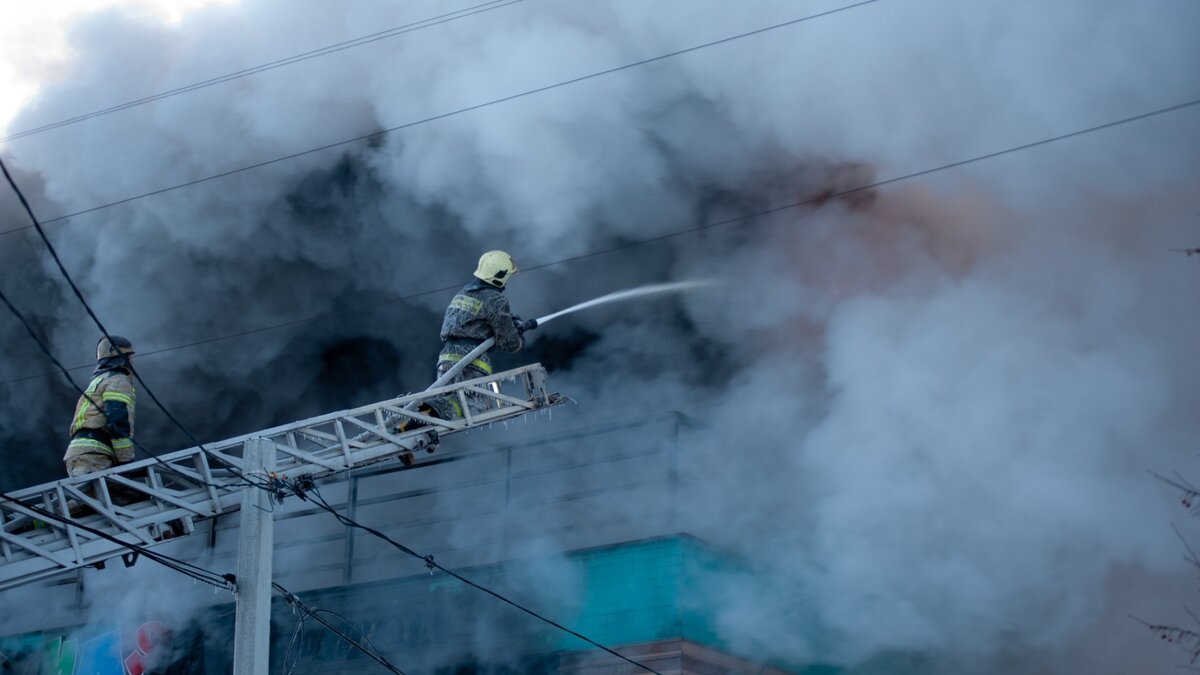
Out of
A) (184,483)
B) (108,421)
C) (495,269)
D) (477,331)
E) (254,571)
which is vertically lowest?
(254,571)

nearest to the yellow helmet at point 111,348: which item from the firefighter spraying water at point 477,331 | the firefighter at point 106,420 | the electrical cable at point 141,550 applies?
the firefighter at point 106,420

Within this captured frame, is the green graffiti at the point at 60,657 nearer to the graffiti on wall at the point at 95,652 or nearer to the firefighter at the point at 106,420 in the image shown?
the graffiti on wall at the point at 95,652

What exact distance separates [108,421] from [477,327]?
8.06 feet

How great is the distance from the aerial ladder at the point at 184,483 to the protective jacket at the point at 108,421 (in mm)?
221

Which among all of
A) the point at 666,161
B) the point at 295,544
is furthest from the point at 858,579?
the point at 295,544

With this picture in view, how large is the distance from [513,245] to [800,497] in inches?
151

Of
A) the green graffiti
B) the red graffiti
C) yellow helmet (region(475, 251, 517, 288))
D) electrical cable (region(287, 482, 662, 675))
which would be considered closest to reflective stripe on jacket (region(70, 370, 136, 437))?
electrical cable (region(287, 482, 662, 675))

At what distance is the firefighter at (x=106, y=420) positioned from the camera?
972cm

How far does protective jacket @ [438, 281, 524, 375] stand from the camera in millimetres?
10367

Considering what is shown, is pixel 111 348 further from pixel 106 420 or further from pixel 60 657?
pixel 60 657

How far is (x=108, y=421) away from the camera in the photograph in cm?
970

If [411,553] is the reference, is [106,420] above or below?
above

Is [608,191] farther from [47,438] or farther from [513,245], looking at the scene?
[47,438]

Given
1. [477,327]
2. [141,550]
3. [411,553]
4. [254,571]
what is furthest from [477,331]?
[141,550]
